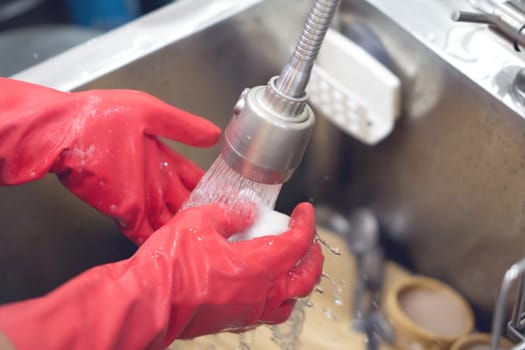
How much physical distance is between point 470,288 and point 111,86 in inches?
17.9

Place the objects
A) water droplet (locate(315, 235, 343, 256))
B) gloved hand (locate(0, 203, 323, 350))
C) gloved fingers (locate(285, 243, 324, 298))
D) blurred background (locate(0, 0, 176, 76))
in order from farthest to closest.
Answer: blurred background (locate(0, 0, 176, 76)) → water droplet (locate(315, 235, 343, 256)) → gloved fingers (locate(285, 243, 324, 298)) → gloved hand (locate(0, 203, 323, 350))

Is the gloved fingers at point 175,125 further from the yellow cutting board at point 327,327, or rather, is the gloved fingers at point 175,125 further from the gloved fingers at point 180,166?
the yellow cutting board at point 327,327

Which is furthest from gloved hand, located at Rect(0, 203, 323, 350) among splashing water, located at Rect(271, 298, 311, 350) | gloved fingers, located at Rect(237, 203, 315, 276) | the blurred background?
the blurred background

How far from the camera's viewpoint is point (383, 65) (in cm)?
75

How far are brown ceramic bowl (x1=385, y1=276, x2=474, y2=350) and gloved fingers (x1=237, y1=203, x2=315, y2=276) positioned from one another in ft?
0.73

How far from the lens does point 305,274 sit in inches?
23.8

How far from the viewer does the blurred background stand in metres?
1.02

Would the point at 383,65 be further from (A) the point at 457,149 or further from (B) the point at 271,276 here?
(B) the point at 271,276

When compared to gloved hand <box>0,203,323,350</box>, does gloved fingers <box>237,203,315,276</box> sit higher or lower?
higher

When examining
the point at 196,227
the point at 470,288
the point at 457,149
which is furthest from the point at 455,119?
the point at 196,227

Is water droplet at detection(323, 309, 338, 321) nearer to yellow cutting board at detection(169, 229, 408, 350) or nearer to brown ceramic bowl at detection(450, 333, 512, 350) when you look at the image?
yellow cutting board at detection(169, 229, 408, 350)

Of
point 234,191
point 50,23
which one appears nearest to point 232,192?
point 234,191

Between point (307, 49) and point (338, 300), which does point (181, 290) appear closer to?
point (307, 49)

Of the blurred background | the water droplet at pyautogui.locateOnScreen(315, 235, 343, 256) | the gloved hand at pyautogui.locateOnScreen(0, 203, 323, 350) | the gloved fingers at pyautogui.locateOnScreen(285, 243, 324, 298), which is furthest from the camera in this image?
the blurred background
